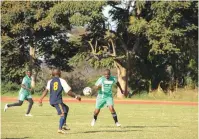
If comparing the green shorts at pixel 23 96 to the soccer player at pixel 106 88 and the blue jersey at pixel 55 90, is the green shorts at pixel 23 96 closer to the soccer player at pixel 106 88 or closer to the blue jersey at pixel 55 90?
the soccer player at pixel 106 88

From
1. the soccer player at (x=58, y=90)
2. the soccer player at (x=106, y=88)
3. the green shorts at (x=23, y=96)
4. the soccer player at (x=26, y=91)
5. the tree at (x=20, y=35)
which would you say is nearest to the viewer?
the soccer player at (x=58, y=90)

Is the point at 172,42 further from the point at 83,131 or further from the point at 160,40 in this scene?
the point at 83,131

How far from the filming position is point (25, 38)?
5378 cm

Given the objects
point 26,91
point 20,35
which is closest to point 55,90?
point 26,91

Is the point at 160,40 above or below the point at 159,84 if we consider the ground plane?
above

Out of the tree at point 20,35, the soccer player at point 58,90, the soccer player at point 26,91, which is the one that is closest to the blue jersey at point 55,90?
the soccer player at point 58,90

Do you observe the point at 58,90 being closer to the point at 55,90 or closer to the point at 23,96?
the point at 55,90

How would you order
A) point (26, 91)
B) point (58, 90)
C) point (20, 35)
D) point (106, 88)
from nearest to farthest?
1. point (58, 90)
2. point (106, 88)
3. point (26, 91)
4. point (20, 35)

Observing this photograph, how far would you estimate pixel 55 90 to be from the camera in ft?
49.5

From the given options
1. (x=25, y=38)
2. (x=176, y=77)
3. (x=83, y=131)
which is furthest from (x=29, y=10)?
(x=83, y=131)

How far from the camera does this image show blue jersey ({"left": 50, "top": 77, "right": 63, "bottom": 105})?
15047 millimetres

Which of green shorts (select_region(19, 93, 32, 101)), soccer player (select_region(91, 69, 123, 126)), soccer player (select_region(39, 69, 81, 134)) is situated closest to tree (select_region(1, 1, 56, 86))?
green shorts (select_region(19, 93, 32, 101))

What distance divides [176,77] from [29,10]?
15.7m

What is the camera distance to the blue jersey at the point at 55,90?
15047mm
